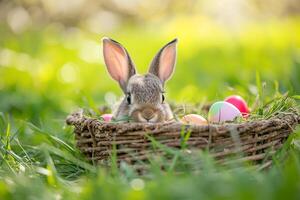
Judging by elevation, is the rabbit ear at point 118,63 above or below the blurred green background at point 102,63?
below

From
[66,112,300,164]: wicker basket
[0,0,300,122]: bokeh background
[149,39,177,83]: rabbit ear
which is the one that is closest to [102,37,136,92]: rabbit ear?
[149,39,177,83]: rabbit ear

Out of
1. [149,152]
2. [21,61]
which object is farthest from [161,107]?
[21,61]

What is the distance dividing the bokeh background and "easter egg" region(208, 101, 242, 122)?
0.47 metres

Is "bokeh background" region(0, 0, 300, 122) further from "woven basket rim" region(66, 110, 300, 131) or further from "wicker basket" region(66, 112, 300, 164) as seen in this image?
"wicker basket" region(66, 112, 300, 164)

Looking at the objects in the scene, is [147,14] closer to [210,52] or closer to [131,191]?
[210,52]

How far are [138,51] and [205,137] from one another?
598cm

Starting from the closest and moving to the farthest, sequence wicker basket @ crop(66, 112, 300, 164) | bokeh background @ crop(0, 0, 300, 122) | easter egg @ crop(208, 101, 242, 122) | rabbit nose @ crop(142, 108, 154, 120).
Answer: wicker basket @ crop(66, 112, 300, 164) < rabbit nose @ crop(142, 108, 154, 120) < easter egg @ crop(208, 101, 242, 122) < bokeh background @ crop(0, 0, 300, 122)

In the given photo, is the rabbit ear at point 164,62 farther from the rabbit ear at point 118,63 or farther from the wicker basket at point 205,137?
the wicker basket at point 205,137

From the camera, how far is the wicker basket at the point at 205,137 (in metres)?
3.23

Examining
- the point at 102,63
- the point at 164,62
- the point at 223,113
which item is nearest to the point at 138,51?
the point at 102,63

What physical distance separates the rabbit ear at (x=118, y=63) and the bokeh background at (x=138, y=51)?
31 centimetres

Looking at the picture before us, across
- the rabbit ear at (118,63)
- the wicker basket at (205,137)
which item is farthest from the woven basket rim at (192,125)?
the rabbit ear at (118,63)

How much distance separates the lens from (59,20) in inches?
560

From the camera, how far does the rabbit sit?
3.67 metres
